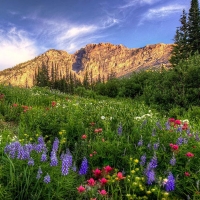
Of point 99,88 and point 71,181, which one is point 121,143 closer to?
point 71,181

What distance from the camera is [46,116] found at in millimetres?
6496

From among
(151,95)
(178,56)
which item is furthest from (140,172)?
(178,56)

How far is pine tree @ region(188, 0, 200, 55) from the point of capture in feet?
135

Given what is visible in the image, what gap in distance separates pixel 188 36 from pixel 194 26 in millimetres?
1935

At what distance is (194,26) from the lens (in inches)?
1663

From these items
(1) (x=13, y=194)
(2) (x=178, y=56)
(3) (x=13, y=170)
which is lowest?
(1) (x=13, y=194)

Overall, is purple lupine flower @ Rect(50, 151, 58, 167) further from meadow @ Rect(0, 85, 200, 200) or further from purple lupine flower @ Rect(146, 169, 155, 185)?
purple lupine flower @ Rect(146, 169, 155, 185)

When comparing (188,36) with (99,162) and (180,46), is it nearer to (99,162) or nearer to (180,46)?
(180,46)

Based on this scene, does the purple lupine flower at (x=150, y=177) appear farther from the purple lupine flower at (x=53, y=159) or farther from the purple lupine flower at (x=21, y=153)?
the purple lupine flower at (x=21, y=153)

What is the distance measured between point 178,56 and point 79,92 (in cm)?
2440

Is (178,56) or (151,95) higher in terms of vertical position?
(178,56)

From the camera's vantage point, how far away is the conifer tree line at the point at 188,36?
40.9 meters

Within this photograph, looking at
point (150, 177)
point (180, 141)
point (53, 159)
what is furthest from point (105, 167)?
point (180, 141)

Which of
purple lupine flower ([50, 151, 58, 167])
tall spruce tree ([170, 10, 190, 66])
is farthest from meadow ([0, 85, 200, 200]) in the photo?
tall spruce tree ([170, 10, 190, 66])
